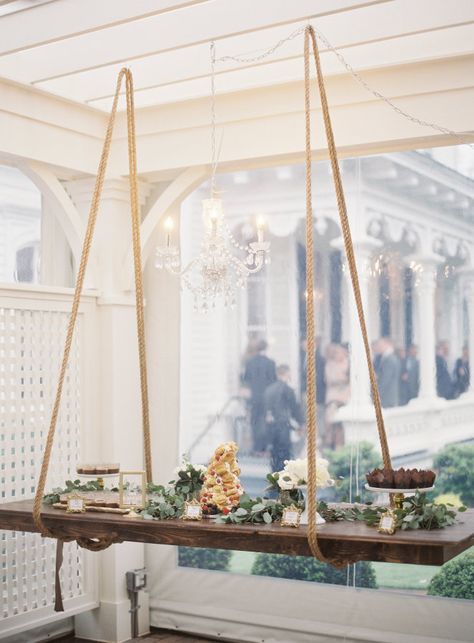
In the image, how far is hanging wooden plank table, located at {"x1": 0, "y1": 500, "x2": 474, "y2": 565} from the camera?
373 cm

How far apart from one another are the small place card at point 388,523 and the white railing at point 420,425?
201cm

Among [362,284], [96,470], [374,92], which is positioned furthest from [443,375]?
[96,470]

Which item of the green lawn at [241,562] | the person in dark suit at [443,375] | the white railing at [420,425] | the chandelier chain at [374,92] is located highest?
the chandelier chain at [374,92]

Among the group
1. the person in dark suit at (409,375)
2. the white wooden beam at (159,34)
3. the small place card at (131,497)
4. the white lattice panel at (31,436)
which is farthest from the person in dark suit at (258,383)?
the white wooden beam at (159,34)

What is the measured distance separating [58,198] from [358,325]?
2038 mm

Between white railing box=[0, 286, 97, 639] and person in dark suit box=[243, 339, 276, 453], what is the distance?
41.6 inches

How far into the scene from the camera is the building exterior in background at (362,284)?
19.2ft

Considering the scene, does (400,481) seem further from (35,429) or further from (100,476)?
(35,429)

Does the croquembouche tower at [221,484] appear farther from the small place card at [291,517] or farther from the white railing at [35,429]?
the white railing at [35,429]

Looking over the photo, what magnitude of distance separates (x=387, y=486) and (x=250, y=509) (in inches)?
24.1

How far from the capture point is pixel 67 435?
6.24 metres

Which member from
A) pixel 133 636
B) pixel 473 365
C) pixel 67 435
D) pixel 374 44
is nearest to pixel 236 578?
pixel 133 636

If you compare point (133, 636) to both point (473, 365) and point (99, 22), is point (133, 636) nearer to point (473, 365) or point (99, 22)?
point (473, 365)

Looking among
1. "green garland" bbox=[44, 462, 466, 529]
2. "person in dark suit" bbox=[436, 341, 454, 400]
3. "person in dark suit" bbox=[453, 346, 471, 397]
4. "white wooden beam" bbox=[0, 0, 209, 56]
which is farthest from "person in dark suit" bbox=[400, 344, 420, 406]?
"white wooden beam" bbox=[0, 0, 209, 56]
